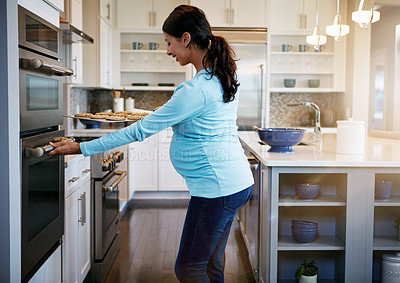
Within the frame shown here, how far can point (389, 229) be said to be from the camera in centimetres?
268

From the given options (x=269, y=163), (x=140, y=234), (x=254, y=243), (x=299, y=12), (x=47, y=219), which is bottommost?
(x=140, y=234)

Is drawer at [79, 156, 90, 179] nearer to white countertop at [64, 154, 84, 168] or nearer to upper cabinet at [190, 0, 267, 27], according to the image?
white countertop at [64, 154, 84, 168]

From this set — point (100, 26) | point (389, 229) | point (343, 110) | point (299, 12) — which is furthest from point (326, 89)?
point (389, 229)

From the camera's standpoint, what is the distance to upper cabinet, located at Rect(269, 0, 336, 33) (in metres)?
5.84

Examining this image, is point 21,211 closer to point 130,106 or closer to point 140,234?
point 140,234

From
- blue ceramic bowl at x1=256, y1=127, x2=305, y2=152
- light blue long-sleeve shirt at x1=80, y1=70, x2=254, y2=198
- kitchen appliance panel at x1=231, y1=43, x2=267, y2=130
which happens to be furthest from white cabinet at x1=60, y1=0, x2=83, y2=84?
light blue long-sleeve shirt at x1=80, y1=70, x2=254, y2=198

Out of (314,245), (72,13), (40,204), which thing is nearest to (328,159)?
(314,245)

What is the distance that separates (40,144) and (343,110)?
16.7 feet

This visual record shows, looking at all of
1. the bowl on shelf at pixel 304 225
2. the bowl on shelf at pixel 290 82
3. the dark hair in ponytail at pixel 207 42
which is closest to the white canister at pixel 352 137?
the bowl on shelf at pixel 304 225

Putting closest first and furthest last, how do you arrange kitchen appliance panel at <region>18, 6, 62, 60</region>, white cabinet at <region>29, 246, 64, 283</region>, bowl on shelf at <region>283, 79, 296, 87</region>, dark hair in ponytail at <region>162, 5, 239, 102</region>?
kitchen appliance panel at <region>18, 6, 62, 60</region>, dark hair in ponytail at <region>162, 5, 239, 102</region>, white cabinet at <region>29, 246, 64, 283</region>, bowl on shelf at <region>283, 79, 296, 87</region>

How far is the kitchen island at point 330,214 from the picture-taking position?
2436 millimetres

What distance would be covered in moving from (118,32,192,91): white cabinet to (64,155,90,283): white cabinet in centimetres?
335

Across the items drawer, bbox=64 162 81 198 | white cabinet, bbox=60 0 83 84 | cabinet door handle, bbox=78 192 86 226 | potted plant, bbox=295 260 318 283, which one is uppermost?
white cabinet, bbox=60 0 83 84

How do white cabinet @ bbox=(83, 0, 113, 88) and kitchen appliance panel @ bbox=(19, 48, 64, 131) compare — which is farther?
white cabinet @ bbox=(83, 0, 113, 88)
